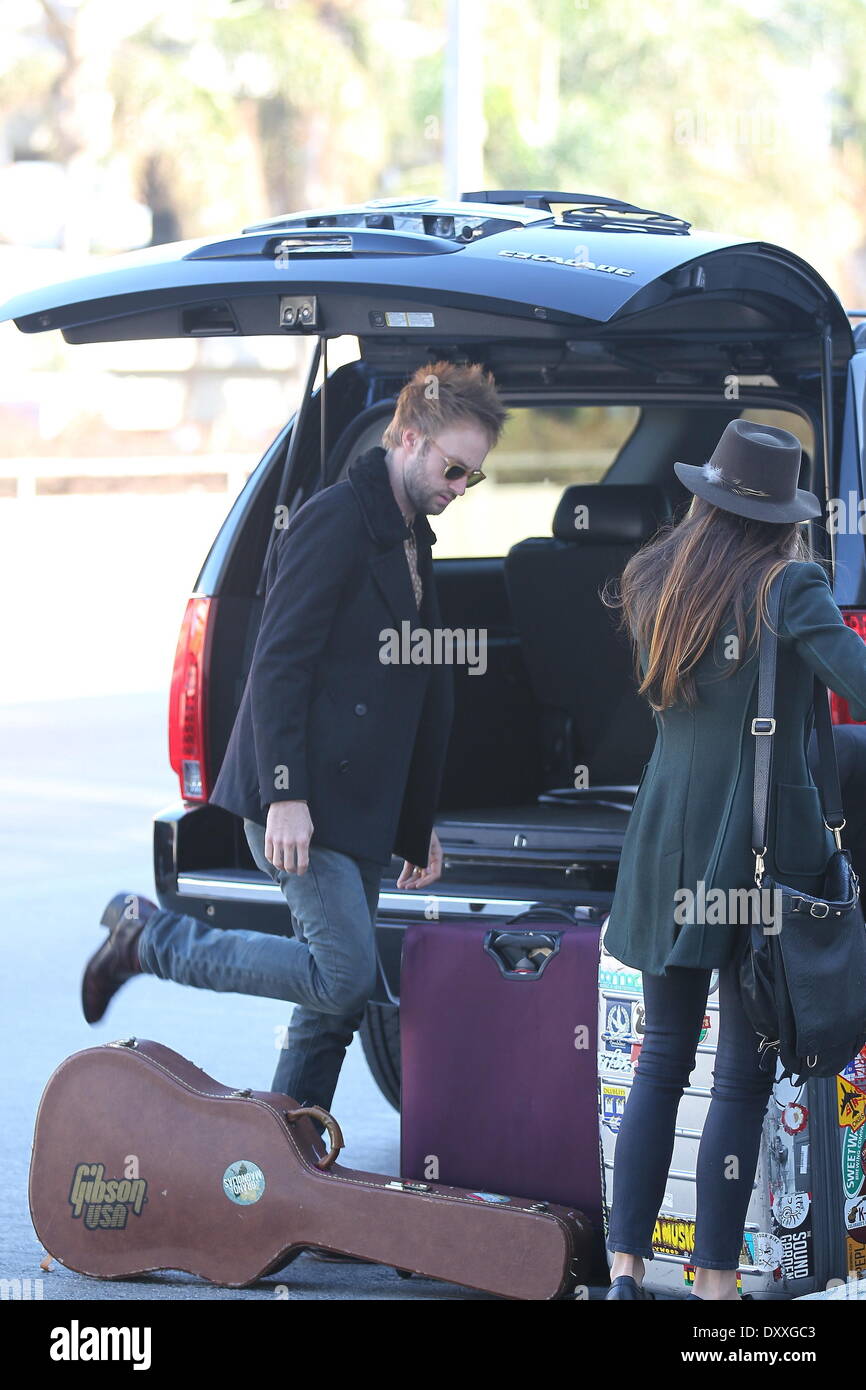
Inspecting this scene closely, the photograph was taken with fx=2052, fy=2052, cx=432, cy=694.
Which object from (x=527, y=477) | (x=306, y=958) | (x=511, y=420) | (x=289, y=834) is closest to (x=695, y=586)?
(x=289, y=834)

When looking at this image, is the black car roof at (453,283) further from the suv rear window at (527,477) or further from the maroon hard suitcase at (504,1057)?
the maroon hard suitcase at (504,1057)

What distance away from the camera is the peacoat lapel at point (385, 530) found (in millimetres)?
4363

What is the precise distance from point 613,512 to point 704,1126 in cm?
219

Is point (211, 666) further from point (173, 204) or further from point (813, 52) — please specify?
point (813, 52)

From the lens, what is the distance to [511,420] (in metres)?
5.39

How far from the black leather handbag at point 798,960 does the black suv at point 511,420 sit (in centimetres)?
82

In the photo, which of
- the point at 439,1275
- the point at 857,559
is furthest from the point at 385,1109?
the point at 857,559

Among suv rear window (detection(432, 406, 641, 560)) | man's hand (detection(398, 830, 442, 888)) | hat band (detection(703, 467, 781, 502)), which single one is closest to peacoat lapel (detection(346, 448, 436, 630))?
suv rear window (detection(432, 406, 641, 560))

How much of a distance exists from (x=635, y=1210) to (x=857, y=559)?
4.99 ft

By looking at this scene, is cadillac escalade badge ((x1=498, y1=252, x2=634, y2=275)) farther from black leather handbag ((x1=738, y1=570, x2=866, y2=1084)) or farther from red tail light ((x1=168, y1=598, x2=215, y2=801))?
red tail light ((x1=168, y1=598, x2=215, y2=801))

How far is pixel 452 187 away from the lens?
14430mm

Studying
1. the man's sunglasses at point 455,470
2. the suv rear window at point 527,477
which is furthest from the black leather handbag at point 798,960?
the suv rear window at point 527,477

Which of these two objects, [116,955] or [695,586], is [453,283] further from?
[116,955]

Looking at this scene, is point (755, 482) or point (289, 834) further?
point (289, 834)
